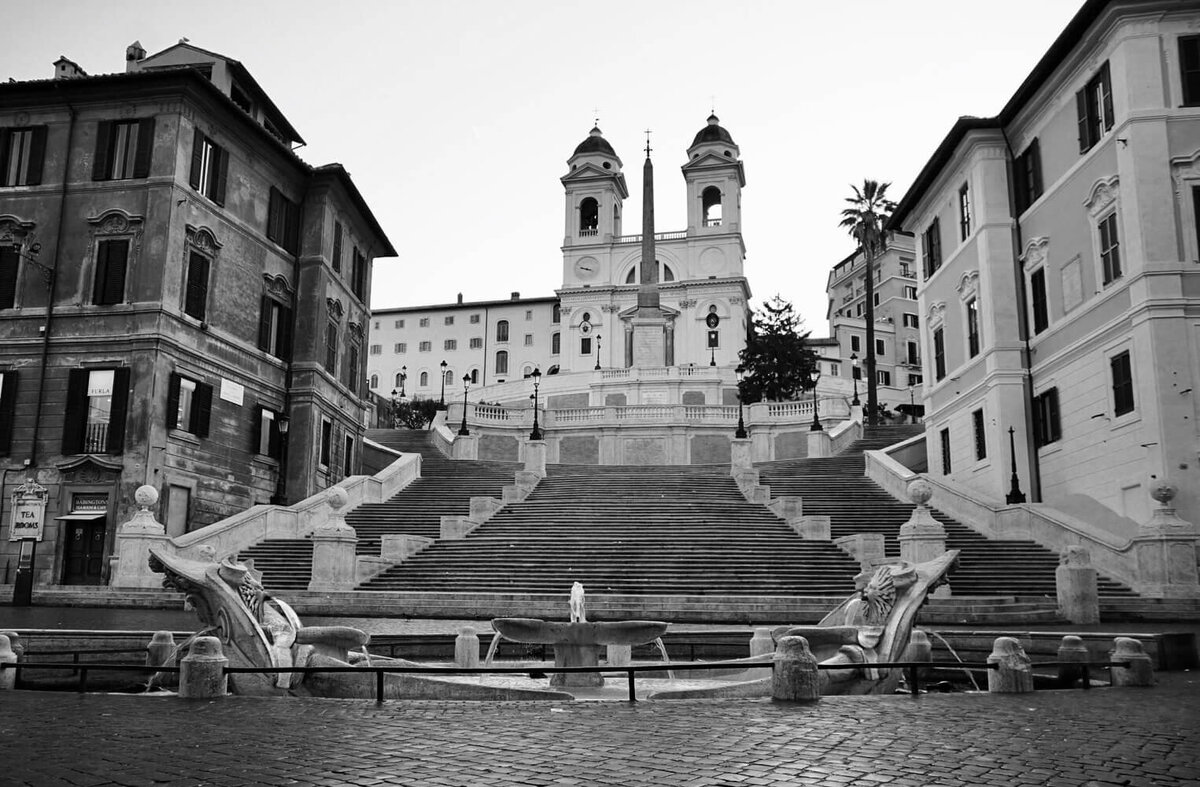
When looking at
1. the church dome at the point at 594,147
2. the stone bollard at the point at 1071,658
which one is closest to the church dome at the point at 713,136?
the church dome at the point at 594,147

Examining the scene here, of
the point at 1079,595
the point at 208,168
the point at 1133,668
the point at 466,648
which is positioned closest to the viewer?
the point at 1133,668

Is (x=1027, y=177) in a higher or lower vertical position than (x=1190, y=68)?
lower

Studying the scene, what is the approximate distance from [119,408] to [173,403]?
1431 mm

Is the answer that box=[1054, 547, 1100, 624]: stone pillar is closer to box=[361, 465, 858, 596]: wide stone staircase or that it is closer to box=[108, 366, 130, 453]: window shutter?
box=[361, 465, 858, 596]: wide stone staircase

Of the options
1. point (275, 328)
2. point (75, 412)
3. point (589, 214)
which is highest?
point (589, 214)

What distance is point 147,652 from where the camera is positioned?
1313 centimetres

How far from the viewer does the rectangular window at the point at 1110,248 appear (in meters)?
26.4

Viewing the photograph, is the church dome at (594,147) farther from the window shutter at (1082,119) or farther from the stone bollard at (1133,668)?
the stone bollard at (1133,668)

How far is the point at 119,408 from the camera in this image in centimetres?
2878

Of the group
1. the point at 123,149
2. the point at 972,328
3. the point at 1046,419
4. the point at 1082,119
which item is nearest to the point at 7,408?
the point at 123,149

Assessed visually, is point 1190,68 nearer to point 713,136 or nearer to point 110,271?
point 110,271

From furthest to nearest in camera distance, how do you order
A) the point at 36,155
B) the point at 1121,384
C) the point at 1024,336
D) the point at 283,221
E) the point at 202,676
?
the point at 283,221
the point at 1024,336
the point at 36,155
the point at 1121,384
the point at 202,676

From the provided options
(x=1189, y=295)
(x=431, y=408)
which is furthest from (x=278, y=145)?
(x=431, y=408)

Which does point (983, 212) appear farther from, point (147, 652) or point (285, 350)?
point (147, 652)
